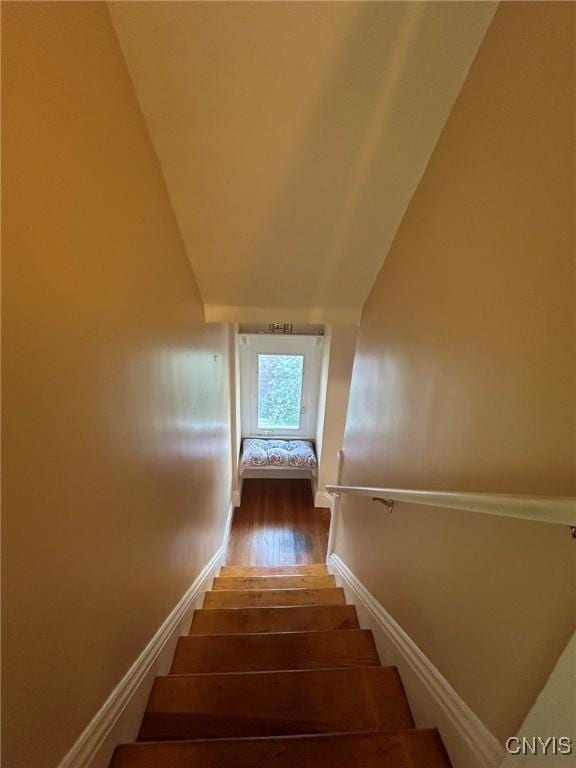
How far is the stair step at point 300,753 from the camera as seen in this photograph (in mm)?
1005

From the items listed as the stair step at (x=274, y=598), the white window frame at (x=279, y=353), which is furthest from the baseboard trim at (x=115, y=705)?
the white window frame at (x=279, y=353)

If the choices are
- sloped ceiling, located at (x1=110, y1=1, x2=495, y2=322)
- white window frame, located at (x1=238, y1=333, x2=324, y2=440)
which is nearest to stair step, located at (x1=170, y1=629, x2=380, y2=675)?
sloped ceiling, located at (x1=110, y1=1, x2=495, y2=322)

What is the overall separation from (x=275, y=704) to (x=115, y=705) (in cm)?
56

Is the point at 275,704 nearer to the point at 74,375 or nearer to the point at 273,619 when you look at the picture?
the point at 273,619

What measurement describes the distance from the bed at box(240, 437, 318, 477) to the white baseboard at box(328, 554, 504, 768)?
3004mm

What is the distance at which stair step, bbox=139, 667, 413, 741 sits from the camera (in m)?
1.24

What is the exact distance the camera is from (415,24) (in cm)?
98

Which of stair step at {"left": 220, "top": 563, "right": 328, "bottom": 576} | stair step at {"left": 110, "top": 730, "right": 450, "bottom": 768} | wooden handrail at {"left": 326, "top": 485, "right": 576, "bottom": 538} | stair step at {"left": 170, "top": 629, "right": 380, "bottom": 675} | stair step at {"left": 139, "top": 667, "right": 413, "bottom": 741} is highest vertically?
wooden handrail at {"left": 326, "top": 485, "right": 576, "bottom": 538}

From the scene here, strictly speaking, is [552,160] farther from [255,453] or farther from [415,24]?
[255,453]

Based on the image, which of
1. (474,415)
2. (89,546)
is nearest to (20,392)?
(89,546)

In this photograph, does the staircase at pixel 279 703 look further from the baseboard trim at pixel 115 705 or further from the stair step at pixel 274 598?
the stair step at pixel 274 598

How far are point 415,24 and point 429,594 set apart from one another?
1.61 meters

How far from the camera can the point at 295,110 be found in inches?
47.3

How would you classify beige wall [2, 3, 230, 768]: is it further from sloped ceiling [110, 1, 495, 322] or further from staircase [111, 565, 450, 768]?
staircase [111, 565, 450, 768]
